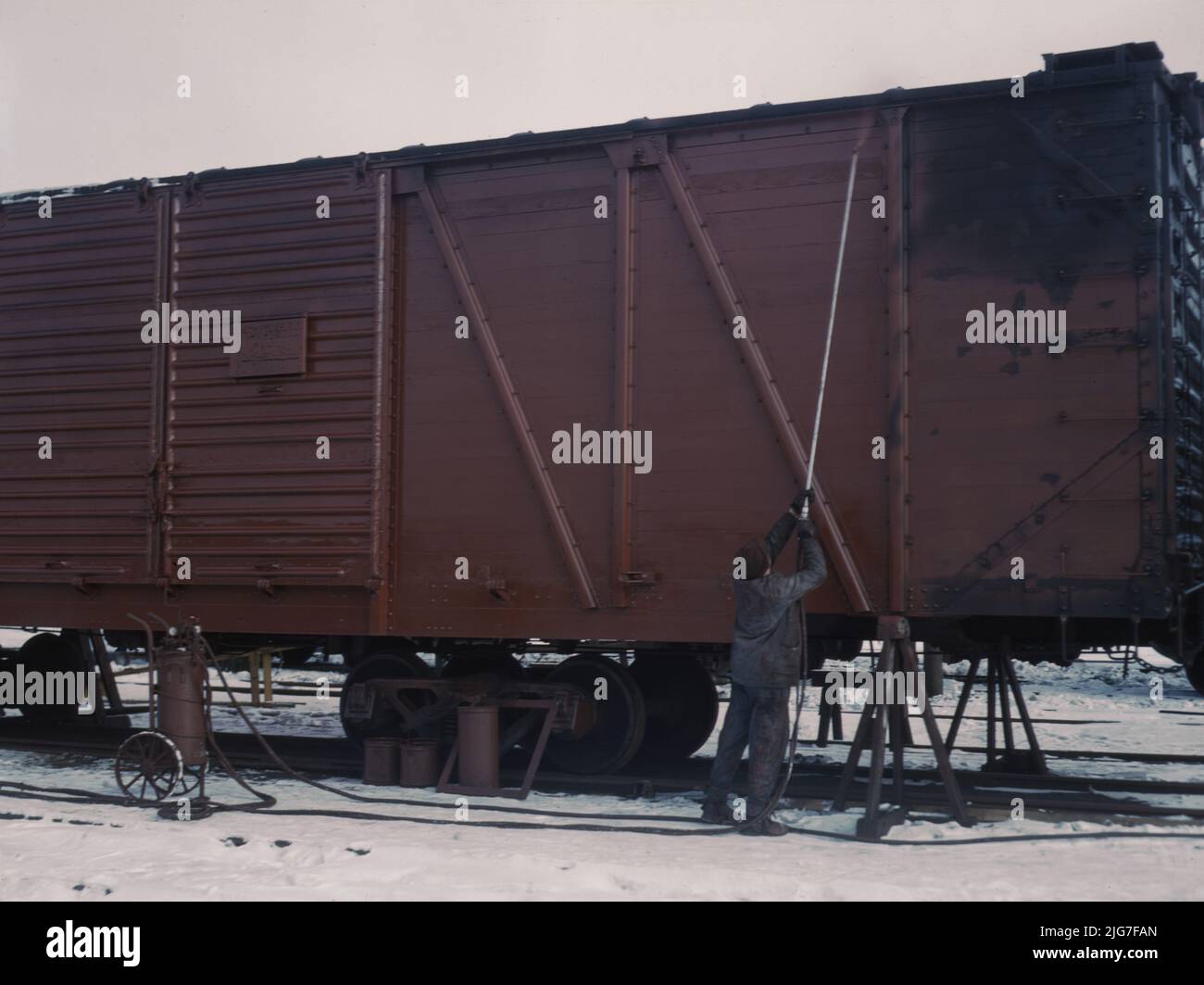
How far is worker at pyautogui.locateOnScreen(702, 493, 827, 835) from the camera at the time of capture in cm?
671

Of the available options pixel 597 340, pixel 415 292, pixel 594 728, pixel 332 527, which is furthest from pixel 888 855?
pixel 415 292

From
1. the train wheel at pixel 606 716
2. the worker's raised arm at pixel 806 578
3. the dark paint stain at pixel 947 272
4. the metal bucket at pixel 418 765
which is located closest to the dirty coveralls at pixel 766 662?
the worker's raised arm at pixel 806 578

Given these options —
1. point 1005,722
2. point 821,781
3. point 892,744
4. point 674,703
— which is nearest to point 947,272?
point 892,744

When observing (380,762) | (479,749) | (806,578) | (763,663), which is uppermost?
(806,578)

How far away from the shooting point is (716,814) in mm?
6887

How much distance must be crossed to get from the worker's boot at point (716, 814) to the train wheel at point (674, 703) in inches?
70.3

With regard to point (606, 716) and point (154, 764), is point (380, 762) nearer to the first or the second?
point (154, 764)

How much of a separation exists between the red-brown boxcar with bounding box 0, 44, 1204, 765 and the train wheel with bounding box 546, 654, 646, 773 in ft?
1.98

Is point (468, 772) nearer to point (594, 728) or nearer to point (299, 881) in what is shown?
point (594, 728)

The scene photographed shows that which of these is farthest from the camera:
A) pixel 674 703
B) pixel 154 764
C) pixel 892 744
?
pixel 674 703

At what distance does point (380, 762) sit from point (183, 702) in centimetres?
143

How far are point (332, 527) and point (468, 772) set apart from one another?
6.72 ft

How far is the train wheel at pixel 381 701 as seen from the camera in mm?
8578

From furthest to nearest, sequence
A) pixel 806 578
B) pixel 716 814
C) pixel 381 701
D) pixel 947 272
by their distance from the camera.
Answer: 1. pixel 381 701
2. pixel 947 272
3. pixel 716 814
4. pixel 806 578
